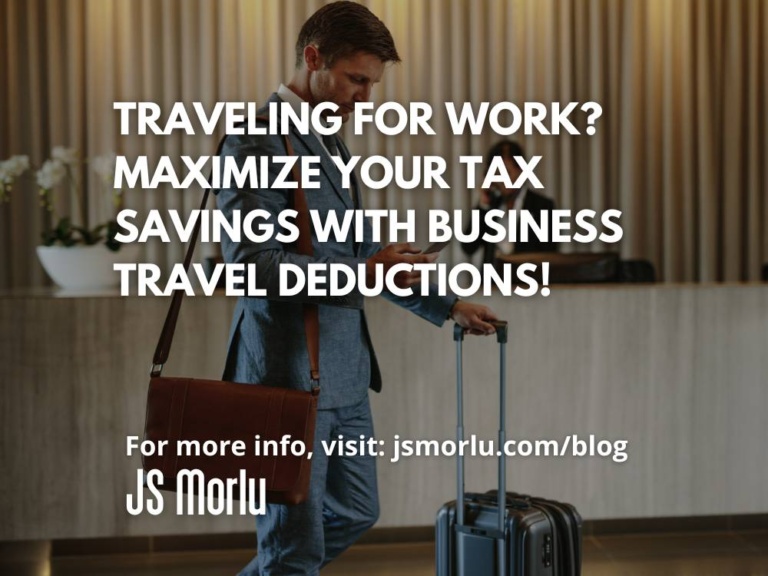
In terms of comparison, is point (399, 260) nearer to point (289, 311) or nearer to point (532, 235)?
point (289, 311)

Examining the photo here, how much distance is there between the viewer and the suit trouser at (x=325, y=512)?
195 cm

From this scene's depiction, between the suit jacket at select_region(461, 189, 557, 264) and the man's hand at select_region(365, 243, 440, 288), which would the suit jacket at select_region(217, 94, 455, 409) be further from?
the suit jacket at select_region(461, 189, 557, 264)

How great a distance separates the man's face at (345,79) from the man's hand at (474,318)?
495 millimetres

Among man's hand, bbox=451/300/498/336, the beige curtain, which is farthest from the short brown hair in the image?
the beige curtain

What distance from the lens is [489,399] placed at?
3.45 m

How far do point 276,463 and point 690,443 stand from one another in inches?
82.3

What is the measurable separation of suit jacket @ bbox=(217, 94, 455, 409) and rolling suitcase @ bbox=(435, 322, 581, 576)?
0.87 feet

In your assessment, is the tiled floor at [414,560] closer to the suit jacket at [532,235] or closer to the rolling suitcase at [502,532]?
the rolling suitcase at [502,532]

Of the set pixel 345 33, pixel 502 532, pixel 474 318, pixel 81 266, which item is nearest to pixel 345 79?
pixel 345 33

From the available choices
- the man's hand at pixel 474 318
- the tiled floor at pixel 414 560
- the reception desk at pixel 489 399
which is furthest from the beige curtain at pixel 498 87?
the man's hand at pixel 474 318

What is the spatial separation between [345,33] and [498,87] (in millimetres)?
4870

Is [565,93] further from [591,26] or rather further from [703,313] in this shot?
[703,313]

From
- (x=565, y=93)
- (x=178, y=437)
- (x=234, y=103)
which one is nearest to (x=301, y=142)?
(x=178, y=437)

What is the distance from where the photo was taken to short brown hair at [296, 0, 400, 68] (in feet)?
6.40
